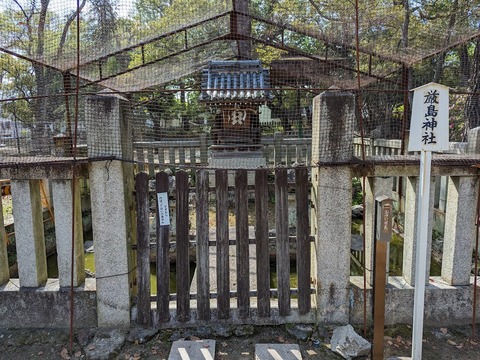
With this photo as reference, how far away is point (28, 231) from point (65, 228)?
375 mm

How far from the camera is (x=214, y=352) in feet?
9.41

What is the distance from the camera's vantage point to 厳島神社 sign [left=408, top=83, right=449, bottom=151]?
2.64 meters

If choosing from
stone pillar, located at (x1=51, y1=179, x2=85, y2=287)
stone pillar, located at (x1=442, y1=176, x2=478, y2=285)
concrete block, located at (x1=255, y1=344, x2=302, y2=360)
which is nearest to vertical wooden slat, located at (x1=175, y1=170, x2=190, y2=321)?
concrete block, located at (x1=255, y1=344, x2=302, y2=360)

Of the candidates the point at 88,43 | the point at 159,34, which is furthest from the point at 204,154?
the point at 88,43

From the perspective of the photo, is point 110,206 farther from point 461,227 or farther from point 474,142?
point 474,142

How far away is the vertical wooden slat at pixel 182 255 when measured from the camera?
3.17 m

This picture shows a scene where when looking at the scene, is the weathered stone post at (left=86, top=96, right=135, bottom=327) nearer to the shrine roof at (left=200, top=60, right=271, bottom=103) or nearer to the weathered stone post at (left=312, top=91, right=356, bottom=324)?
the weathered stone post at (left=312, top=91, right=356, bottom=324)

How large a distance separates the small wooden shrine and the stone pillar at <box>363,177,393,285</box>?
16.4 ft

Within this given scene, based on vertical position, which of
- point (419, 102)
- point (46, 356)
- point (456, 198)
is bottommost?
point (46, 356)

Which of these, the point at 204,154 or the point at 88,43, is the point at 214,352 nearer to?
the point at 88,43

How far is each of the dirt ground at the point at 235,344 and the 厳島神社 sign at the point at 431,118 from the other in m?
1.84

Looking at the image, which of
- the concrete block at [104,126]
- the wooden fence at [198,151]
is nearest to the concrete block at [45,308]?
the concrete block at [104,126]

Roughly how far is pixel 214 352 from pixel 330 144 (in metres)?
2.18

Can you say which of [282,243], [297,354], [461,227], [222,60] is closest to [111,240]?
[282,243]
